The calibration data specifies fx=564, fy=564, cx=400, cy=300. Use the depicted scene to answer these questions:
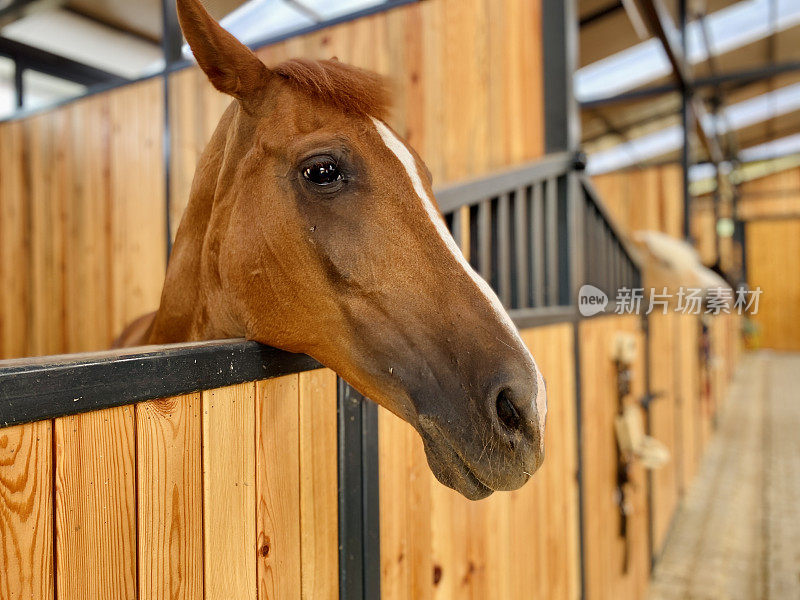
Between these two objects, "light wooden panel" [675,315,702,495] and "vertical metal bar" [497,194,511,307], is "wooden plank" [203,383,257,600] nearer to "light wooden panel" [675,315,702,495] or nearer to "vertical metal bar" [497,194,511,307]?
"vertical metal bar" [497,194,511,307]

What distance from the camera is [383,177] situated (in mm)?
756

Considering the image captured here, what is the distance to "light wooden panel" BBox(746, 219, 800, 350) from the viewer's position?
539 inches

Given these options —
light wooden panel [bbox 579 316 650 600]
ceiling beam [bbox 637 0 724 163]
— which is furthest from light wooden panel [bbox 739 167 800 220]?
light wooden panel [bbox 579 316 650 600]

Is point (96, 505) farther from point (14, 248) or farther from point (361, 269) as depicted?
point (14, 248)

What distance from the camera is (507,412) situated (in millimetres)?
672

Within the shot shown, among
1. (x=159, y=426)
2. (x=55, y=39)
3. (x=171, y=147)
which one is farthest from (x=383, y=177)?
(x=55, y=39)

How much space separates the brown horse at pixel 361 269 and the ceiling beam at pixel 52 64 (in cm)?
256

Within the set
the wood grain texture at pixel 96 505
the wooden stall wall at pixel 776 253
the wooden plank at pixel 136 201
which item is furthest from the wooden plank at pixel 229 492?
the wooden stall wall at pixel 776 253

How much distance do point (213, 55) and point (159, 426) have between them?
477mm

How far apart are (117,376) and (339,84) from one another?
480 millimetres

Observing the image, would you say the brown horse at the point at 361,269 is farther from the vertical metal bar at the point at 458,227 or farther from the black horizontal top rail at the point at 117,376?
the vertical metal bar at the point at 458,227

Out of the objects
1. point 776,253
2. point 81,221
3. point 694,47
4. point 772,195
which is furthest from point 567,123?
point 772,195

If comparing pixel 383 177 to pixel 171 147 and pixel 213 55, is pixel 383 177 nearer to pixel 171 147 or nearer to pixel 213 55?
pixel 213 55

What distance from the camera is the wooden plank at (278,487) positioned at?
772 mm
